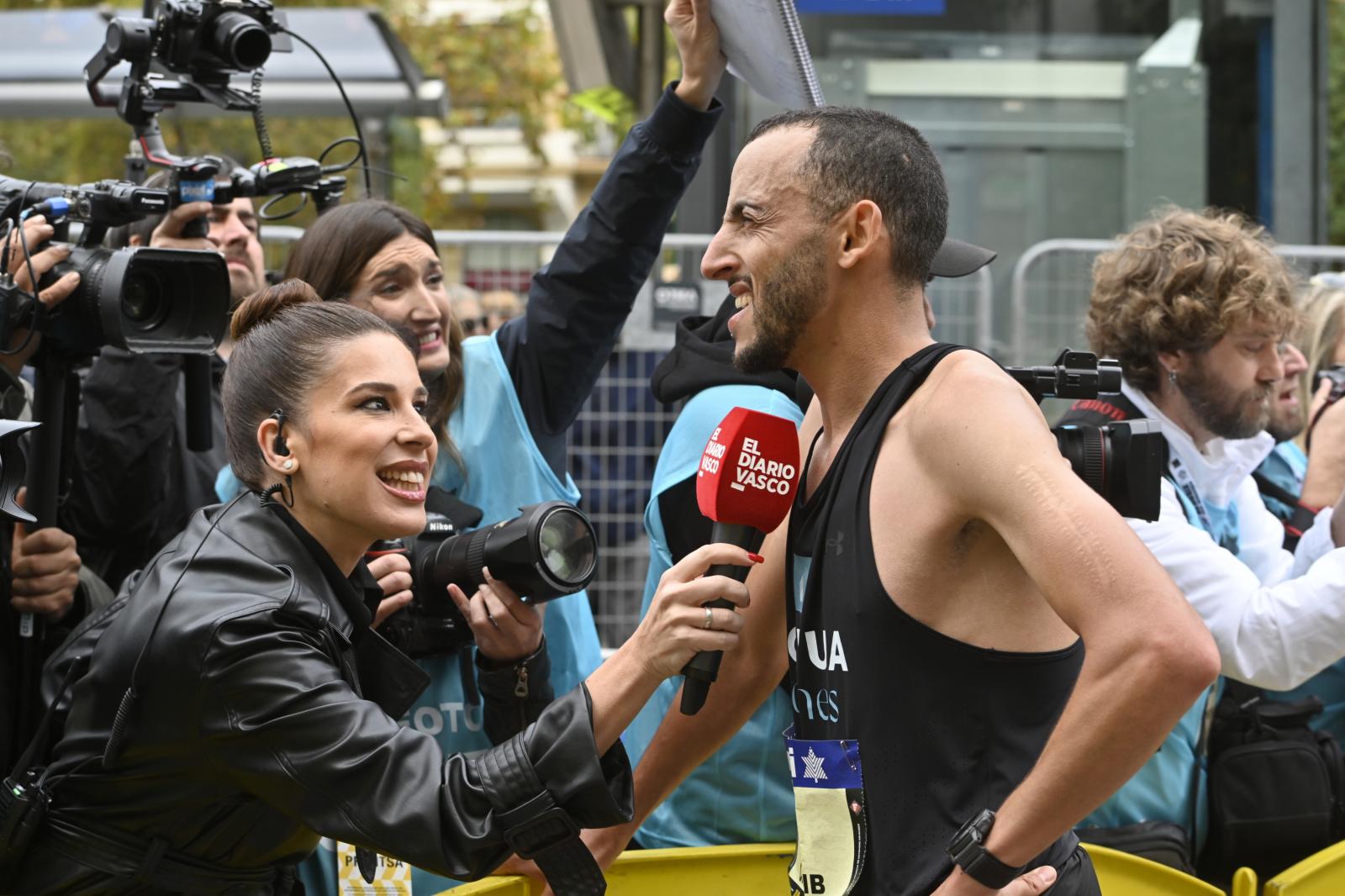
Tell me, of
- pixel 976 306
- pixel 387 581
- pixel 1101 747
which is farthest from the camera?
pixel 976 306

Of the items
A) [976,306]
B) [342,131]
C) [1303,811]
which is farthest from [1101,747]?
[342,131]

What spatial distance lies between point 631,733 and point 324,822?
1197mm

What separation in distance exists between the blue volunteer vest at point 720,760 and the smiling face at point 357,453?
2.04 feet

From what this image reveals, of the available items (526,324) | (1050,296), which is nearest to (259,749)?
(526,324)

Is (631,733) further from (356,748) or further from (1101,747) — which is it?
(1101,747)

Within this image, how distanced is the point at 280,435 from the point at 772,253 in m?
0.91

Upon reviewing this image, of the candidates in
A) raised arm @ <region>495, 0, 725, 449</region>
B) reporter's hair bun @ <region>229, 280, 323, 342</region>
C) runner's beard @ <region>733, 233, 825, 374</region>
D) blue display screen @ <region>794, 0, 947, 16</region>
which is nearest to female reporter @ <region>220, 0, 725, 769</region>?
raised arm @ <region>495, 0, 725, 449</region>

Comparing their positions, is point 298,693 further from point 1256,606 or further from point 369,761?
point 1256,606

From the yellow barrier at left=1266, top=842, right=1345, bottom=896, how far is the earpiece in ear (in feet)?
7.40

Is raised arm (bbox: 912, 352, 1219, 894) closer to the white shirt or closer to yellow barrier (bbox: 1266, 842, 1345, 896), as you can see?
the white shirt

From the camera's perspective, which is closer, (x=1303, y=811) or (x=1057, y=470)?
(x=1057, y=470)

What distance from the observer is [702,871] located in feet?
10.5

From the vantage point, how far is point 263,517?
8.59ft

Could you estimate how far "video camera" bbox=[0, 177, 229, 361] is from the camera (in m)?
3.18
